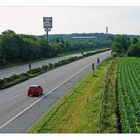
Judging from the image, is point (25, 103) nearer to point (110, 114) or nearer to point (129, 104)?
point (129, 104)

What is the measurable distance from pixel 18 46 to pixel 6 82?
1653 inches

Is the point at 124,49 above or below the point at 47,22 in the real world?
below

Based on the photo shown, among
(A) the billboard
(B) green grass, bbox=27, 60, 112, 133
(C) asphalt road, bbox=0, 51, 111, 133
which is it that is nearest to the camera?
(B) green grass, bbox=27, 60, 112, 133

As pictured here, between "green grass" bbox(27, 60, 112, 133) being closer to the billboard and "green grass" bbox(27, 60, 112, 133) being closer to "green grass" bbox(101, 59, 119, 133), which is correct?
"green grass" bbox(101, 59, 119, 133)

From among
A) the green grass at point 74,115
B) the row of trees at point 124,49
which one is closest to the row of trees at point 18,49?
the row of trees at point 124,49

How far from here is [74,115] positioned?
28.3 meters

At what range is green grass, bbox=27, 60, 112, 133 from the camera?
23953 mm

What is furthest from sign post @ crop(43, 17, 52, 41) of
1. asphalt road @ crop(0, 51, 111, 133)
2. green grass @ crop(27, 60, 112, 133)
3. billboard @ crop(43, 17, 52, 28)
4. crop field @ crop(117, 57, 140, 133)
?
green grass @ crop(27, 60, 112, 133)

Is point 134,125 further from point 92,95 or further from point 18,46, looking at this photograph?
point 18,46

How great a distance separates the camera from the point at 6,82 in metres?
48.1

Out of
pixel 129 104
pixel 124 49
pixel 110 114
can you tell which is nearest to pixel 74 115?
pixel 110 114

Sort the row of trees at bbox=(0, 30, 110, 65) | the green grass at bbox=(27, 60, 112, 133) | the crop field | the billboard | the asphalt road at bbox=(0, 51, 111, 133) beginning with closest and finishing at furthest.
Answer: the green grass at bbox=(27, 60, 112, 133) < the crop field < the asphalt road at bbox=(0, 51, 111, 133) < the row of trees at bbox=(0, 30, 110, 65) < the billboard

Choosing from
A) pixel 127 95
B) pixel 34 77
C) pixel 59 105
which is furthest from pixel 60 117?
pixel 34 77

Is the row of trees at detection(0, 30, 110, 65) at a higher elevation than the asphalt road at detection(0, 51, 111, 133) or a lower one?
higher
